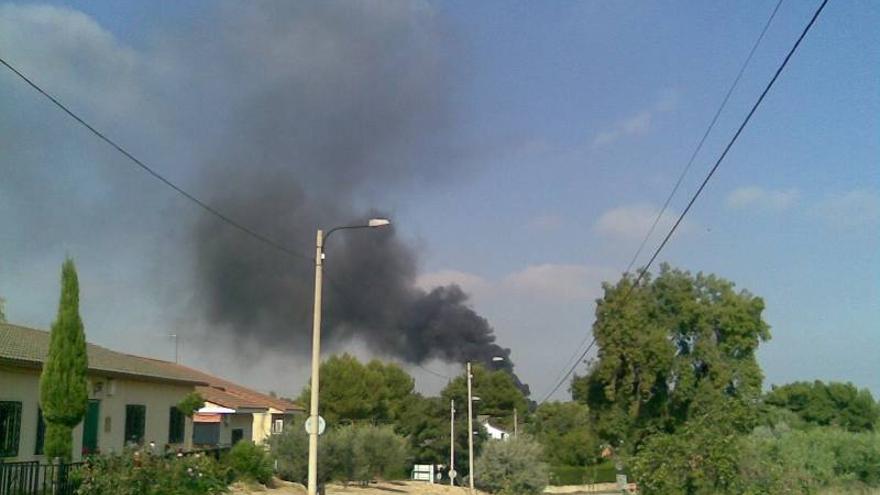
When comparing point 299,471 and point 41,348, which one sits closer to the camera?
point 41,348

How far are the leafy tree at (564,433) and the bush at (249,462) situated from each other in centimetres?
4412

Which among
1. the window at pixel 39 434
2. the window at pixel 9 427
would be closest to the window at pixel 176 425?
the window at pixel 39 434

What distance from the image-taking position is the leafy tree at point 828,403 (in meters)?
74.2

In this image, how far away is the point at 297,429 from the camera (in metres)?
43.6

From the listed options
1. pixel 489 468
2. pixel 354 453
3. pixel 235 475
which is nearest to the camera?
pixel 235 475

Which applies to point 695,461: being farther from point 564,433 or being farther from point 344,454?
point 564,433

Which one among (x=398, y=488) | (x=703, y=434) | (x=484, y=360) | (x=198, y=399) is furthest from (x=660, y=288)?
(x=703, y=434)

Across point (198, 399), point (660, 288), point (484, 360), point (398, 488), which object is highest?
point (660, 288)

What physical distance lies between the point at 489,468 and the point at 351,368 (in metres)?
21.4

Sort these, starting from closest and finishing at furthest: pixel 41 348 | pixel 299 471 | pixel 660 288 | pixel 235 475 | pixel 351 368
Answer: pixel 41 348
pixel 235 475
pixel 299 471
pixel 660 288
pixel 351 368

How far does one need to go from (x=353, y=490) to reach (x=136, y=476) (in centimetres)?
2682

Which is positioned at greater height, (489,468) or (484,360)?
(484,360)

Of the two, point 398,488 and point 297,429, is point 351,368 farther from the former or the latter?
point 297,429

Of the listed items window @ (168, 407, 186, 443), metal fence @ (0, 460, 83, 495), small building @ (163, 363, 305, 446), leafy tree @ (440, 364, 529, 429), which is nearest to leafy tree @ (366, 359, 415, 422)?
leafy tree @ (440, 364, 529, 429)
